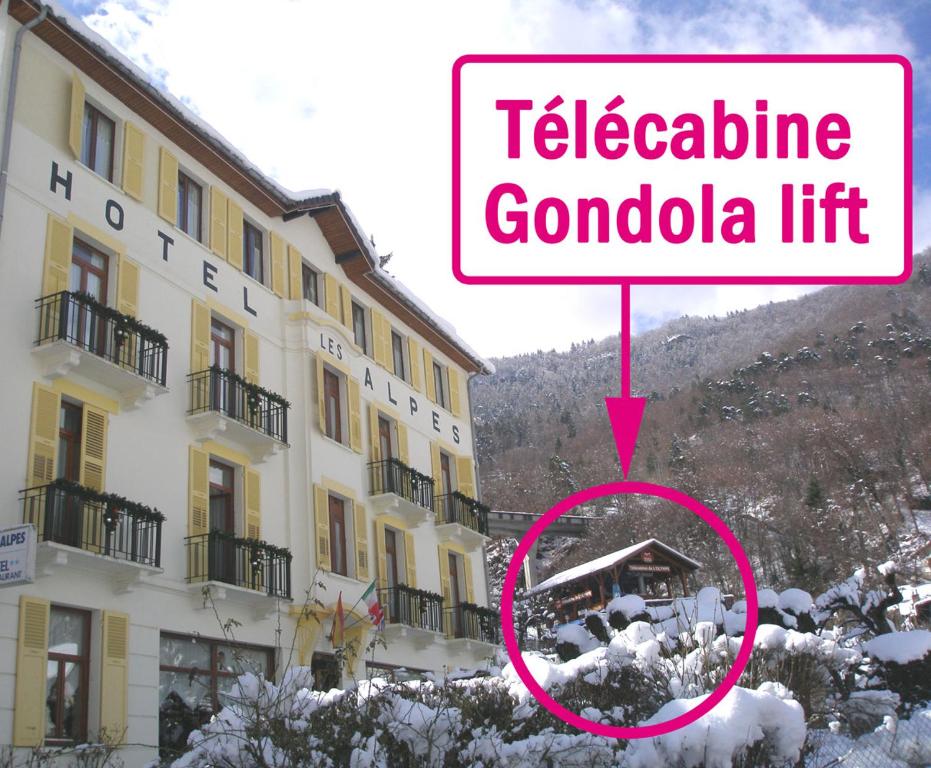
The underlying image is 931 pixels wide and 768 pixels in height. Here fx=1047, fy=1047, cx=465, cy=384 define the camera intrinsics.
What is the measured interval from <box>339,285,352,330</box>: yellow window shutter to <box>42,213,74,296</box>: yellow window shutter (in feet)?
29.6

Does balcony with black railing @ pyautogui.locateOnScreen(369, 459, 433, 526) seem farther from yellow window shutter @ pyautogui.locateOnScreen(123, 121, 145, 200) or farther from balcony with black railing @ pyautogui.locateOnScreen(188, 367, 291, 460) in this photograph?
yellow window shutter @ pyautogui.locateOnScreen(123, 121, 145, 200)

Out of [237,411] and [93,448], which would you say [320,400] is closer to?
[237,411]

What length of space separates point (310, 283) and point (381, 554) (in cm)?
650

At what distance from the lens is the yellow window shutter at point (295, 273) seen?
76.3 ft

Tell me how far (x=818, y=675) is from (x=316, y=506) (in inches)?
439

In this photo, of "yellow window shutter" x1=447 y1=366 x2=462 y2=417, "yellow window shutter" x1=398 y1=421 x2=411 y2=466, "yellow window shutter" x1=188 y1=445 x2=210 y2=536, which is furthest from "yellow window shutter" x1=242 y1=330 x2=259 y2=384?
"yellow window shutter" x1=447 y1=366 x2=462 y2=417

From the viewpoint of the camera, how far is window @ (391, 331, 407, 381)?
2795cm

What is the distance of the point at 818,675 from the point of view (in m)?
13.5

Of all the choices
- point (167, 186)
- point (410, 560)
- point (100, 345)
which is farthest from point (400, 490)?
point (100, 345)

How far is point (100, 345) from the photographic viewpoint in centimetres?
1677

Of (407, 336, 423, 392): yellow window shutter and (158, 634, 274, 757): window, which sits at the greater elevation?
(407, 336, 423, 392): yellow window shutter

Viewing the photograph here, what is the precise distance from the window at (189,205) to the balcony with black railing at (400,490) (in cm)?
702

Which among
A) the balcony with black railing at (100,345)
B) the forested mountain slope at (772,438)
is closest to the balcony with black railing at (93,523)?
the balcony with black railing at (100,345)

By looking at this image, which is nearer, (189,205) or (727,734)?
(727,734)
